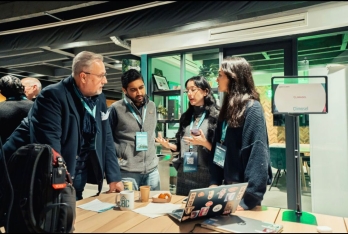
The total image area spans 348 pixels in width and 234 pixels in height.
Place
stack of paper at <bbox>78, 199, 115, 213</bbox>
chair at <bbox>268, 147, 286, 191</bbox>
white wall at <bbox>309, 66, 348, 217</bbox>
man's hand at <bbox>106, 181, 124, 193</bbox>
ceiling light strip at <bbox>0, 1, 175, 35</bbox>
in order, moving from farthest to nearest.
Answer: chair at <bbox>268, 147, 286, 191</bbox>, white wall at <bbox>309, 66, 348, 217</bbox>, ceiling light strip at <bbox>0, 1, 175, 35</bbox>, man's hand at <bbox>106, 181, 124, 193</bbox>, stack of paper at <bbox>78, 199, 115, 213</bbox>

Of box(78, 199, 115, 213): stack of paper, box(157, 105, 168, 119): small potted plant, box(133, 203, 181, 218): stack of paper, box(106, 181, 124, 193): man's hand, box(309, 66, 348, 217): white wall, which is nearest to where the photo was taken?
box(133, 203, 181, 218): stack of paper

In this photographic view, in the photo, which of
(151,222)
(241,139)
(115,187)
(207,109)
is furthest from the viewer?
(207,109)

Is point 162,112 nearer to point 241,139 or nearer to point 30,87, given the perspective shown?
point 30,87

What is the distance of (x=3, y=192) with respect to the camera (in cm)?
124

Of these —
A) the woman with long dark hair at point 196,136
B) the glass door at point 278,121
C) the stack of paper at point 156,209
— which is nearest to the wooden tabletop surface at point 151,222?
the stack of paper at point 156,209

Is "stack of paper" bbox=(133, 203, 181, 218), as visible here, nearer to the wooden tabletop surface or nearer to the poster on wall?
the wooden tabletop surface

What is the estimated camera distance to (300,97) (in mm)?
1396

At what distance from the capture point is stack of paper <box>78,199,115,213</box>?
1.45 m

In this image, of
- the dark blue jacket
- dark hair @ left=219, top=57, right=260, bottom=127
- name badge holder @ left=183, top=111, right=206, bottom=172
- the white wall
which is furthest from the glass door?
the dark blue jacket

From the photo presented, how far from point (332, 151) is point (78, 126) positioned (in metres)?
3.07

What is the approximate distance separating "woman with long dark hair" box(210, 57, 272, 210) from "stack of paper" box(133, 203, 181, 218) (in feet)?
1.17

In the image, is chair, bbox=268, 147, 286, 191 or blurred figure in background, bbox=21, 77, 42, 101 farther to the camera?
chair, bbox=268, 147, 286, 191

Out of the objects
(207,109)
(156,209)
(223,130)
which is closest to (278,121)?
(207,109)

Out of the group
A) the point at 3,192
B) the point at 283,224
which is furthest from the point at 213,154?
the point at 3,192
